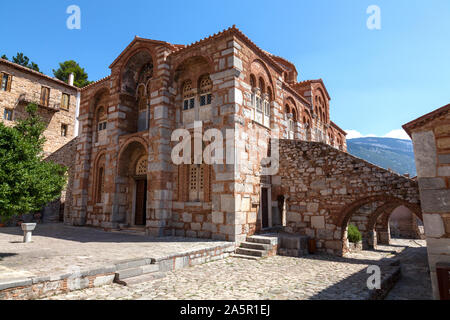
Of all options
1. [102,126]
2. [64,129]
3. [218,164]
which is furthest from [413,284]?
[64,129]

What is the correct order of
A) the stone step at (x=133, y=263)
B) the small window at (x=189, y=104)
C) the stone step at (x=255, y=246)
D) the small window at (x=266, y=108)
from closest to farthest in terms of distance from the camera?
the stone step at (x=133, y=263)
the stone step at (x=255, y=246)
the small window at (x=189, y=104)
the small window at (x=266, y=108)

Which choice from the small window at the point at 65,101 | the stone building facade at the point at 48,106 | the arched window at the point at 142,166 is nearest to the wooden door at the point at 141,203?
the arched window at the point at 142,166

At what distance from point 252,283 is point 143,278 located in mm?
2315

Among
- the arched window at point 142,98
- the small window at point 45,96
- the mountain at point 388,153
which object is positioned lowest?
the arched window at point 142,98

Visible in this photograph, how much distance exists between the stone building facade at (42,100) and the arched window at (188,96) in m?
15.5

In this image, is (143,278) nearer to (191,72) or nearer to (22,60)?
(191,72)

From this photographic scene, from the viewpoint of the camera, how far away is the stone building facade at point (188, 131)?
371 inches

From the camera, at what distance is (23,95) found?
2000 cm

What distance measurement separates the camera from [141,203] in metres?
12.7

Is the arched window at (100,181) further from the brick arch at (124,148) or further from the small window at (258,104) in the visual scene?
the small window at (258,104)
